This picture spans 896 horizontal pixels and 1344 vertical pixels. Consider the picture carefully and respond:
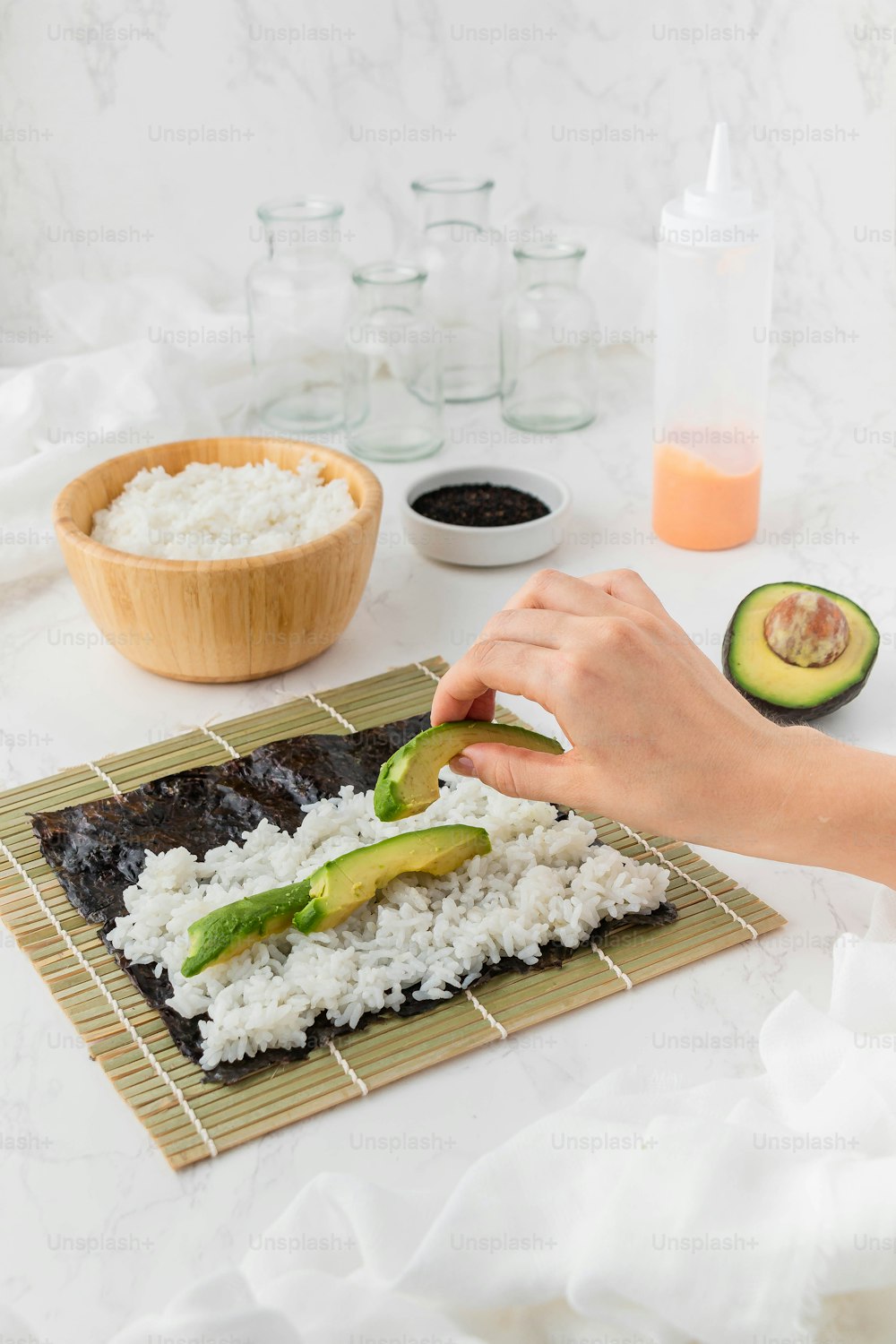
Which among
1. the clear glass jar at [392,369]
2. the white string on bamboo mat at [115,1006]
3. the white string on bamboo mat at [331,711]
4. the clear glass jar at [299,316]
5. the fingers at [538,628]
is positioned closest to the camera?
the white string on bamboo mat at [115,1006]

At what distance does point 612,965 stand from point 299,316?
144cm

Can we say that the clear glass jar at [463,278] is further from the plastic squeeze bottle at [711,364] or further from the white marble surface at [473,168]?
the plastic squeeze bottle at [711,364]

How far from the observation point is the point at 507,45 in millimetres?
2404

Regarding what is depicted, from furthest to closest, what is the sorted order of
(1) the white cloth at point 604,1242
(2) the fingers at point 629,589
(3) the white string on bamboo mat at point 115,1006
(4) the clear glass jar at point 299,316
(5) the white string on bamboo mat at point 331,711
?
(4) the clear glass jar at point 299,316 < (5) the white string on bamboo mat at point 331,711 < (2) the fingers at point 629,589 < (3) the white string on bamboo mat at point 115,1006 < (1) the white cloth at point 604,1242

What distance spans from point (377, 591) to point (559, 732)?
1.31 feet

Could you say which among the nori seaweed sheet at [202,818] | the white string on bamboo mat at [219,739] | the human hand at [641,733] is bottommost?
the white string on bamboo mat at [219,739]

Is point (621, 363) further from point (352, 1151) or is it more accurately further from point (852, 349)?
point (352, 1151)

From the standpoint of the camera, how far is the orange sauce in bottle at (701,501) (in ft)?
6.02

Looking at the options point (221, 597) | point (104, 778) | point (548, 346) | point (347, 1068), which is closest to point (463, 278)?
point (548, 346)

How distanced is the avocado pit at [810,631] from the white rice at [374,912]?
337 mm

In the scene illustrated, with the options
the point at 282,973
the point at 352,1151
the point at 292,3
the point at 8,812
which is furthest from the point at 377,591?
the point at 292,3

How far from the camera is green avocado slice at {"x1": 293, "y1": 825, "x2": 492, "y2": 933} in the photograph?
3.69 feet

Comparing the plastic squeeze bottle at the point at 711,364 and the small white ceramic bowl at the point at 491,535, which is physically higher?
the plastic squeeze bottle at the point at 711,364

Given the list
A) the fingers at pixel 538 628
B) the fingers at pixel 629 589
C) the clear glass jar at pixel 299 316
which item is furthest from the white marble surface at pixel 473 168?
the fingers at pixel 538 628
